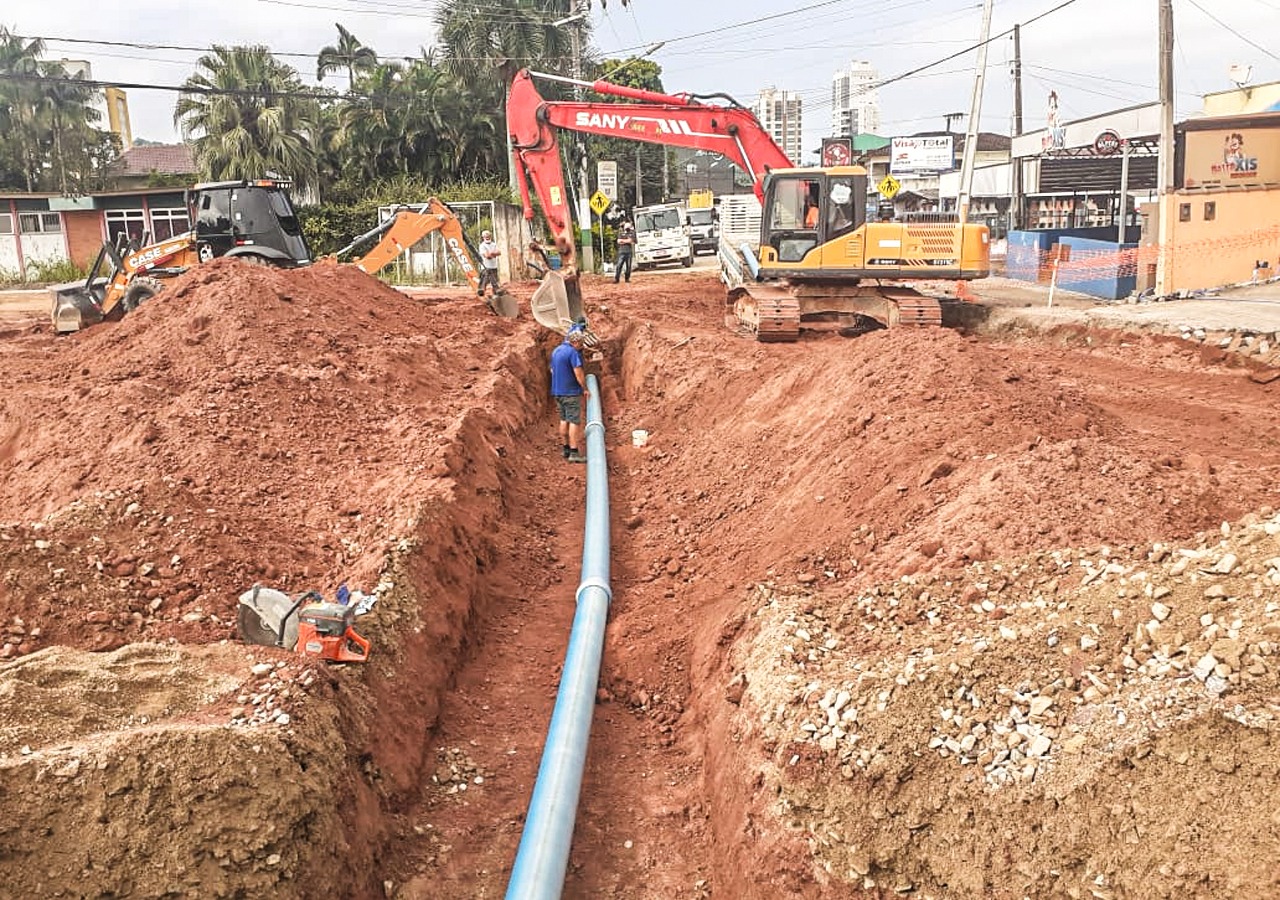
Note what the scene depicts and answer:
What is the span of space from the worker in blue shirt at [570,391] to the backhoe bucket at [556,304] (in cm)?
368

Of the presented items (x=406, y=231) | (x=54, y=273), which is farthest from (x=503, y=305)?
(x=54, y=273)

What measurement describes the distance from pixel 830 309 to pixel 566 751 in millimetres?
12963

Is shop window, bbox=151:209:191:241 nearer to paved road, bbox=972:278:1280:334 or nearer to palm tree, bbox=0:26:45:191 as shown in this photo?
palm tree, bbox=0:26:45:191

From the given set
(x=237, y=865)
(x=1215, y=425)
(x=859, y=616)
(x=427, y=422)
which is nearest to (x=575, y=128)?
(x=427, y=422)

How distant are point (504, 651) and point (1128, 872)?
15.8 feet

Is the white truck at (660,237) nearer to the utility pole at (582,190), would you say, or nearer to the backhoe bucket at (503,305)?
the utility pole at (582,190)

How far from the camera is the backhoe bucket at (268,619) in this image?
5.56m

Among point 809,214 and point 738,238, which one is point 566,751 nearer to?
point 809,214

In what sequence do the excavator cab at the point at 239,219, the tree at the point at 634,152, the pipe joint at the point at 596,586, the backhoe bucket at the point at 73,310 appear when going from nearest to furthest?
the pipe joint at the point at 596,586 < the excavator cab at the point at 239,219 < the backhoe bucket at the point at 73,310 < the tree at the point at 634,152

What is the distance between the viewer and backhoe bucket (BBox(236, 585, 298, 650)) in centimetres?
556

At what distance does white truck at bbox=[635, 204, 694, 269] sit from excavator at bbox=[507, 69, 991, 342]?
16.4m

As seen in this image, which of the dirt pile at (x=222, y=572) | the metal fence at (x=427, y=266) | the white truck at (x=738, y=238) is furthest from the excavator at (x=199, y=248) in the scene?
the metal fence at (x=427, y=266)

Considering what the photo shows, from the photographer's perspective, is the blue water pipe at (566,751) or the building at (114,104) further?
the building at (114,104)

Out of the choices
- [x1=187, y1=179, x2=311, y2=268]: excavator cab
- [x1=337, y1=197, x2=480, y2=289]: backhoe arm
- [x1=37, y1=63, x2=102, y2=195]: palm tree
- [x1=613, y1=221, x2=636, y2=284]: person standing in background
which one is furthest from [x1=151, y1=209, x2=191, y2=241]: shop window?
[x1=337, y1=197, x2=480, y2=289]: backhoe arm
